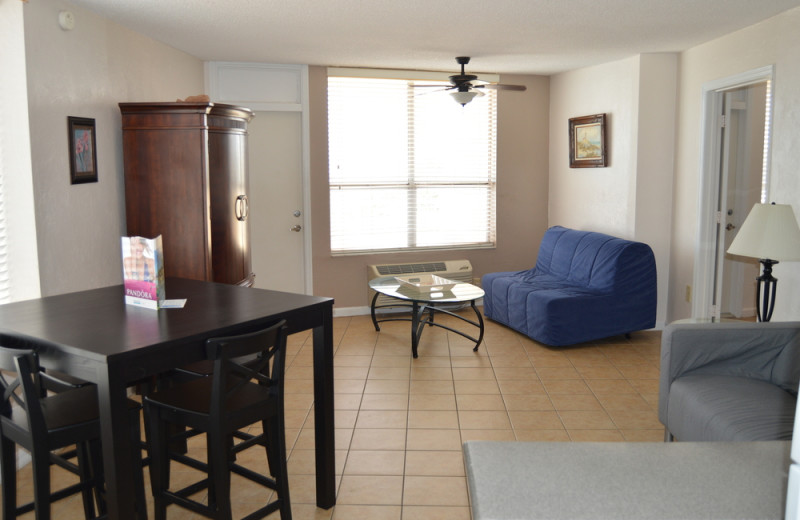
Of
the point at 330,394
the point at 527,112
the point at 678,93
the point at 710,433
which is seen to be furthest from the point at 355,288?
the point at 710,433

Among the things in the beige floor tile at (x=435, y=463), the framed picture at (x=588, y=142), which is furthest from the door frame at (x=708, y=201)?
the beige floor tile at (x=435, y=463)

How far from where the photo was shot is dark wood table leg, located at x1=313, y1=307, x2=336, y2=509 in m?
2.72

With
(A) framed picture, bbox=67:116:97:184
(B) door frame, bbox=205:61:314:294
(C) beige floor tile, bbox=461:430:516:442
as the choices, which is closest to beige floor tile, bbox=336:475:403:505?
(C) beige floor tile, bbox=461:430:516:442

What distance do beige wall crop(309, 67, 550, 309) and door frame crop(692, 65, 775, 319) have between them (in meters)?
2.01

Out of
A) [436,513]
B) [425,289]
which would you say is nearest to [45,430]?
[436,513]

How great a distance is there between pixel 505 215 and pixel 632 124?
170 cm

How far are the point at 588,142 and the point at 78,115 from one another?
→ 4.29m

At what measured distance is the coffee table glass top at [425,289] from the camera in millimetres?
5113

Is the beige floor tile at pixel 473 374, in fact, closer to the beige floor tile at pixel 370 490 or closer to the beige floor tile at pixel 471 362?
the beige floor tile at pixel 471 362

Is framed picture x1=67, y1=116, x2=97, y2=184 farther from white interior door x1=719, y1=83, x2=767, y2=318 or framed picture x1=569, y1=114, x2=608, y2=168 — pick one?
white interior door x1=719, y1=83, x2=767, y2=318

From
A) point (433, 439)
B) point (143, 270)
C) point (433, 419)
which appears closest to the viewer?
point (143, 270)

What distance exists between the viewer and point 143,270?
257cm

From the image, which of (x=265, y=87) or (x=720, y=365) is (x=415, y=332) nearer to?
(x=720, y=365)

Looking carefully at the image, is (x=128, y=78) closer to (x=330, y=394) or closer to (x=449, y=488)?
(x=330, y=394)
